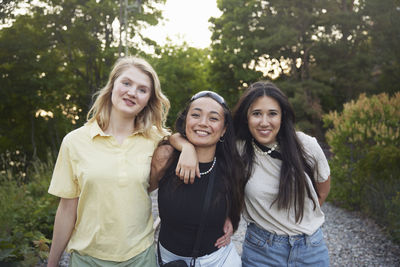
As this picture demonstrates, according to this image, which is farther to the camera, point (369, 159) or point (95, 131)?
point (369, 159)

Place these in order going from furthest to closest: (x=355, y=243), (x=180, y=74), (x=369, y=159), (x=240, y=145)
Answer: (x=180, y=74) → (x=369, y=159) → (x=355, y=243) → (x=240, y=145)

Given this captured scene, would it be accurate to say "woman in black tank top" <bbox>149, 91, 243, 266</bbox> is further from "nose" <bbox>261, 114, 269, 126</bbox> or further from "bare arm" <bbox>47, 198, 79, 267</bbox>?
"bare arm" <bbox>47, 198, 79, 267</bbox>

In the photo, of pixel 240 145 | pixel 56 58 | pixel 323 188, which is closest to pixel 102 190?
pixel 240 145

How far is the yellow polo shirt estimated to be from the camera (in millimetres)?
2156

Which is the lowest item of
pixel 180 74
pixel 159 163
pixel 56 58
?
pixel 159 163

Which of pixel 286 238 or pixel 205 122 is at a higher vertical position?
pixel 205 122

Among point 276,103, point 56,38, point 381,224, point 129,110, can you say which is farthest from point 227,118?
point 56,38

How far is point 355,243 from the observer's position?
5570mm

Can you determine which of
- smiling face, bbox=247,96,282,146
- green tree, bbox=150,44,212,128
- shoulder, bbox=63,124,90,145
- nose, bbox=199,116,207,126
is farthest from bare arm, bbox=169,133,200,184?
green tree, bbox=150,44,212,128

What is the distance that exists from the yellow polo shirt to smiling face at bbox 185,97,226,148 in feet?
1.41

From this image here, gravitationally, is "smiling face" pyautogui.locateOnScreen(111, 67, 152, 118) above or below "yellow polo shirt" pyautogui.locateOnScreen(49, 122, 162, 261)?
above

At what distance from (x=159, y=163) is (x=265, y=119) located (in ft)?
2.90

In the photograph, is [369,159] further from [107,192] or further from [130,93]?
[107,192]

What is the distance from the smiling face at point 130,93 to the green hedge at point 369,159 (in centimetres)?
526
